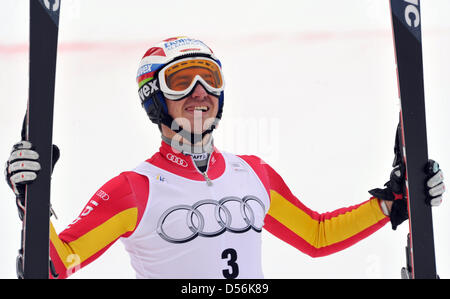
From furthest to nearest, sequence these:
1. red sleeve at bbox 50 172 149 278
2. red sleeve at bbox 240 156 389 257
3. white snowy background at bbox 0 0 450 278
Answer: white snowy background at bbox 0 0 450 278, red sleeve at bbox 240 156 389 257, red sleeve at bbox 50 172 149 278

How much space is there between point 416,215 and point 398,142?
0.36 m

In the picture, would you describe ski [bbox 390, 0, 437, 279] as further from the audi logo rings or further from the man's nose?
the man's nose

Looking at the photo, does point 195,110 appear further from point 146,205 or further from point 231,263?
point 231,263

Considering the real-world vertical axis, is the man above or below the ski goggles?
below

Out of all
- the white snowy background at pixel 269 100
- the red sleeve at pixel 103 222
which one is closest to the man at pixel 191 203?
the red sleeve at pixel 103 222

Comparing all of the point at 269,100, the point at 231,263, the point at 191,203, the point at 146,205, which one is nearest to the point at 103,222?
the point at 146,205

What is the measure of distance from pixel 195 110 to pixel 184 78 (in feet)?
0.53

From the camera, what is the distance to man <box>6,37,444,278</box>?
3021 millimetres

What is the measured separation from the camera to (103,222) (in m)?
2.99

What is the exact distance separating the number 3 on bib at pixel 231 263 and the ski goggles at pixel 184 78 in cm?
75

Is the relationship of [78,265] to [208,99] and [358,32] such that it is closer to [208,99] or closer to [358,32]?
[208,99]

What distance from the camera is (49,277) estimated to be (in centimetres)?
275

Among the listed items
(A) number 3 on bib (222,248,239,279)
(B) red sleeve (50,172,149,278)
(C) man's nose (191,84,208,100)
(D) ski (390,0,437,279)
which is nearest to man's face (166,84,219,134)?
(C) man's nose (191,84,208,100)
